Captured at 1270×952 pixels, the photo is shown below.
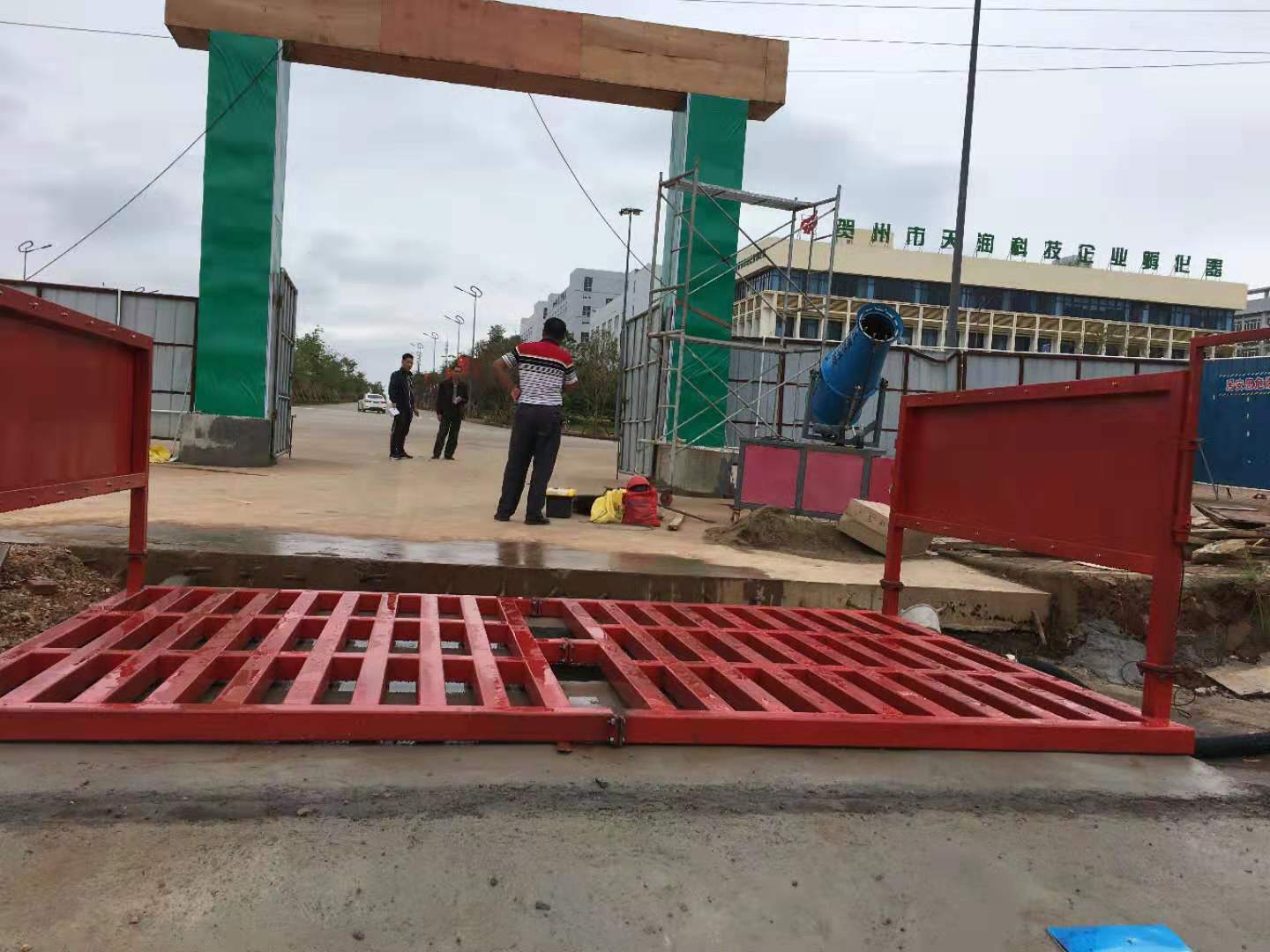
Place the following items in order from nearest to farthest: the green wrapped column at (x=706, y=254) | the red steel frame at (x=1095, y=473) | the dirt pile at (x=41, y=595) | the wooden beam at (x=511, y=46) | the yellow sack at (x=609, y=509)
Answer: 1. the red steel frame at (x=1095, y=473)
2. the dirt pile at (x=41, y=595)
3. the yellow sack at (x=609, y=509)
4. the wooden beam at (x=511, y=46)
5. the green wrapped column at (x=706, y=254)

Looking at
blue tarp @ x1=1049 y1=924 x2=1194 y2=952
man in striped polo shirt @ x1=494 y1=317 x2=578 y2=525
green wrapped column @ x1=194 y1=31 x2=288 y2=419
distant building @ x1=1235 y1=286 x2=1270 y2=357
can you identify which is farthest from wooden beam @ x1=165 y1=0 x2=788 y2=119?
distant building @ x1=1235 y1=286 x2=1270 y2=357

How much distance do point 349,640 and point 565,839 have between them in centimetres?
186

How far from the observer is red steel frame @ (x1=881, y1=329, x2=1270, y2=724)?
2895 millimetres

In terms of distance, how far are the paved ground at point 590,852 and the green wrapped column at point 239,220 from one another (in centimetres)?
993

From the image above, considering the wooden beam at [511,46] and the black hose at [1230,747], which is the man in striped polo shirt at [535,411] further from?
the wooden beam at [511,46]

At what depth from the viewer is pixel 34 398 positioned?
2895 millimetres

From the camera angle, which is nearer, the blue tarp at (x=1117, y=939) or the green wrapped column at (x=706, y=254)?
the blue tarp at (x=1117, y=939)

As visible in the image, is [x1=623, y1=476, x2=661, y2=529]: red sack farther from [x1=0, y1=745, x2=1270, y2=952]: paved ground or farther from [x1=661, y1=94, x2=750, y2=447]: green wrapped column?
[x1=0, y1=745, x2=1270, y2=952]: paved ground

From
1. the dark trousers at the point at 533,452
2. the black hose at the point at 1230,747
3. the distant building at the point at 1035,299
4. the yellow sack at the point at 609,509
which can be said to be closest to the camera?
the black hose at the point at 1230,747

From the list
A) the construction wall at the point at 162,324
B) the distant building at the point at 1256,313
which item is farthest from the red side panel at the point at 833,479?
the distant building at the point at 1256,313

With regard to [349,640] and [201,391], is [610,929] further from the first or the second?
[201,391]

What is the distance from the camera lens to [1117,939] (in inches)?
71.1

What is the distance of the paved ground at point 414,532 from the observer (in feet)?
18.1

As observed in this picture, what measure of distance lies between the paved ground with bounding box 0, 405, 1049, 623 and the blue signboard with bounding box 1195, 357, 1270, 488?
1113 centimetres
